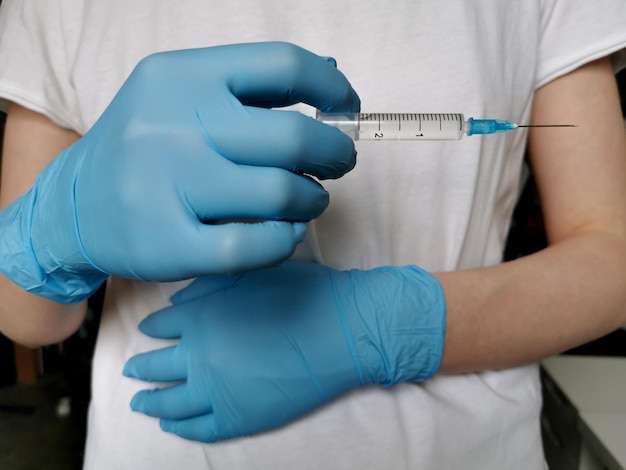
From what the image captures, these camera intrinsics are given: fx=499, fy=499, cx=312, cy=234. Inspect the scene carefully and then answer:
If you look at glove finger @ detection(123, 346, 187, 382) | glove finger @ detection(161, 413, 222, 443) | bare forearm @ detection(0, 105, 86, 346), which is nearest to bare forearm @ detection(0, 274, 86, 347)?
Answer: bare forearm @ detection(0, 105, 86, 346)

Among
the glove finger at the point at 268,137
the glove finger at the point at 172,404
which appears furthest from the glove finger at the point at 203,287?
the glove finger at the point at 268,137

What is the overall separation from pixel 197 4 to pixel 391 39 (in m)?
0.27

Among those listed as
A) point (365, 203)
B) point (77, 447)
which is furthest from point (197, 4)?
point (77, 447)

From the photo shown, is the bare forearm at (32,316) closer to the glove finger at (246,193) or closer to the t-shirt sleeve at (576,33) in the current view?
the glove finger at (246,193)

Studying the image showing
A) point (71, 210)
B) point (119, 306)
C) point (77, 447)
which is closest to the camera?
point (71, 210)

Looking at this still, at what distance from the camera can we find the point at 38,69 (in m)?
0.69

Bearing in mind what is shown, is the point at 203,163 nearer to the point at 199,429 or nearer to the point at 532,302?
the point at 199,429

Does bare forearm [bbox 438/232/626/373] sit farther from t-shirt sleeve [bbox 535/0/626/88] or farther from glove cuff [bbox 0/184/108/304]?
glove cuff [bbox 0/184/108/304]

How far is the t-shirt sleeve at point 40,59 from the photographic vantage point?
2.23ft

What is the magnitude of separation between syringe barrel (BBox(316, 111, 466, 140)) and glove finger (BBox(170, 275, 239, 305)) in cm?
27

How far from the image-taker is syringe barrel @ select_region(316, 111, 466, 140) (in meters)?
0.62

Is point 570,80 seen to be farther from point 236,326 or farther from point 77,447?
point 77,447

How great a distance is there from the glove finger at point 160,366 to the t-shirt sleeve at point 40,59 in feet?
1.15

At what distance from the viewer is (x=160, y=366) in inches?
26.9
